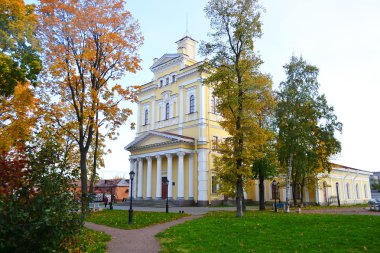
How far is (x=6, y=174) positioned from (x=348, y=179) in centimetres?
5339

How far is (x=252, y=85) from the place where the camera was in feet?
67.4

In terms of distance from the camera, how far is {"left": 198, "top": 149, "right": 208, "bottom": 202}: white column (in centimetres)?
3472

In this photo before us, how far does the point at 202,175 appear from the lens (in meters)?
35.2

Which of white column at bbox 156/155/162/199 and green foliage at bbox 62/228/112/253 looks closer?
green foliage at bbox 62/228/112/253

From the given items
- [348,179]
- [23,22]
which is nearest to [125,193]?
[348,179]

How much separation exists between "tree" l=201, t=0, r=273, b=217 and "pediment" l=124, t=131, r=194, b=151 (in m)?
14.1

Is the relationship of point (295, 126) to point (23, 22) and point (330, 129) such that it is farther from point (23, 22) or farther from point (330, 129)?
point (23, 22)

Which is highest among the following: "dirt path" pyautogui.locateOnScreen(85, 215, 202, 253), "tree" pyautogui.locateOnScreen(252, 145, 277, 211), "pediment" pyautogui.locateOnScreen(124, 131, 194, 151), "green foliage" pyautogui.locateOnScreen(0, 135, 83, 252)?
"pediment" pyautogui.locateOnScreen(124, 131, 194, 151)

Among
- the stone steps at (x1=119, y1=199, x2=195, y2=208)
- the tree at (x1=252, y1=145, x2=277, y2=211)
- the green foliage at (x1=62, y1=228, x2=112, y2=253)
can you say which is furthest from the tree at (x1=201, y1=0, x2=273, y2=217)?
the stone steps at (x1=119, y1=199, x2=195, y2=208)

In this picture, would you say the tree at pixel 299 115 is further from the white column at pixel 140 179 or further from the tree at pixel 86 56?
the white column at pixel 140 179

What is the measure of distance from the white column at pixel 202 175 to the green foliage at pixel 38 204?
28.2m

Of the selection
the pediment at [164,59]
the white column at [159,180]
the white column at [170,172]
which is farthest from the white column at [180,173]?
the pediment at [164,59]

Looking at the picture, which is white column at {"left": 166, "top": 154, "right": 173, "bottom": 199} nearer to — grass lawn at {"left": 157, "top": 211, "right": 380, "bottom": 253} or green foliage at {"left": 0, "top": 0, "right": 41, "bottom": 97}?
grass lawn at {"left": 157, "top": 211, "right": 380, "bottom": 253}

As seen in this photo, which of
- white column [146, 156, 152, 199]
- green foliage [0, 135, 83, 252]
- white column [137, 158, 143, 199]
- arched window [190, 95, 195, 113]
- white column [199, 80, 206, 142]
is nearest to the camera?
green foliage [0, 135, 83, 252]
